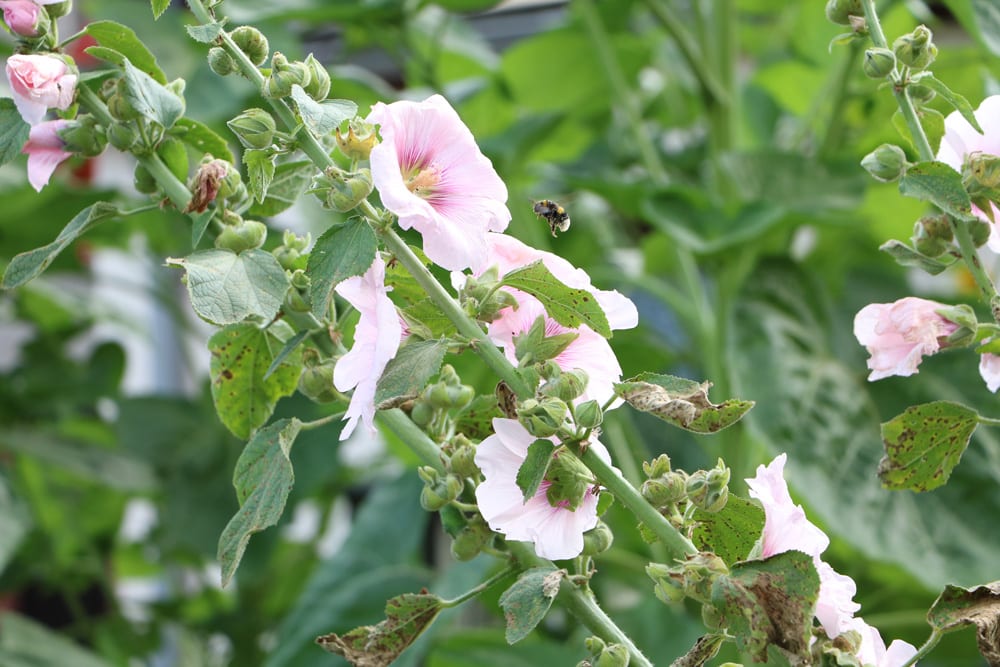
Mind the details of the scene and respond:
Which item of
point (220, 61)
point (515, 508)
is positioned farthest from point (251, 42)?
point (515, 508)

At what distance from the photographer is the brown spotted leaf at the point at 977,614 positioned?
8.4 inches

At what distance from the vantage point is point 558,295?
23cm

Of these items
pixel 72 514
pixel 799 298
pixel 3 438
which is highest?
pixel 799 298

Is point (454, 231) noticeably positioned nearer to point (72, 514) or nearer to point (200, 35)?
point (200, 35)

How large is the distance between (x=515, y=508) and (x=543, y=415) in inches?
0.9

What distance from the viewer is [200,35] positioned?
22cm

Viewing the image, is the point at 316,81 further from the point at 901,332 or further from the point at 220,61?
the point at 901,332

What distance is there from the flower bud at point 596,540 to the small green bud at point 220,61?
12cm

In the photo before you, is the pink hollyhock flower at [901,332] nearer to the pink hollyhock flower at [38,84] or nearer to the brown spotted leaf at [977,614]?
the brown spotted leaf at [977,614]

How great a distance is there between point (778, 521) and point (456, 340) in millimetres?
79

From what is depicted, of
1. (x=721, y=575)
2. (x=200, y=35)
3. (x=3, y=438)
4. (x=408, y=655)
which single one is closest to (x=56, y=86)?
(x=200, y=35)

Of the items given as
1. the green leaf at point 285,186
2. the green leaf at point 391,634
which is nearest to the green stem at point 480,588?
the green leaf at point 391,634

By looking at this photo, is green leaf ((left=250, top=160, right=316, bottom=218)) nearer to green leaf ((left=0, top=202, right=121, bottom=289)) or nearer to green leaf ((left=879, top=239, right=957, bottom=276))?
green leaf ((left=0, top=202, right=121, bottom=289))

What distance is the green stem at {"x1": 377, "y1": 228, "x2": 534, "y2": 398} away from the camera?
223 mm
